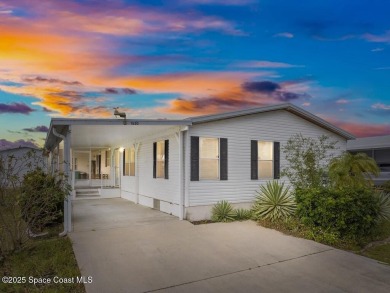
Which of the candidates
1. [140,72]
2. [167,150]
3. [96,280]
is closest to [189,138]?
[167,150]

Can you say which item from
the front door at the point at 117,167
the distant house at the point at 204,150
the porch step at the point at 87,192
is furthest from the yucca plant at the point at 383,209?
the front door at the point at 117,167

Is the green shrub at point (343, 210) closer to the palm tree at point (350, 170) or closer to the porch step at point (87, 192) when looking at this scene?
the palm tree at point (350, 170)

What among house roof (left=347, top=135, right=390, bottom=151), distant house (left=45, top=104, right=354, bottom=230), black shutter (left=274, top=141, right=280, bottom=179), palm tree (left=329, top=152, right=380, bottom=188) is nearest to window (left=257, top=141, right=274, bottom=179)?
distant house (left=45, top=104, right=354, bottom=230)

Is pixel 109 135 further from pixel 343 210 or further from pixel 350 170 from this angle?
pixel 350 170

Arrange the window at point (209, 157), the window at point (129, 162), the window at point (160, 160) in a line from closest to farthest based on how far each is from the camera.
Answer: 1. the window at point (209, 157)
2. the window at point (160, 160)
3. the window at point (129, 162)

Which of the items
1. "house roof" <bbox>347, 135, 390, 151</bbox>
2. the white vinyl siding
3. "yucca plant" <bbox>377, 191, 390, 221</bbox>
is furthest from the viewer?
"house roof" <bbox>347, 135, 390, 151</bbox>

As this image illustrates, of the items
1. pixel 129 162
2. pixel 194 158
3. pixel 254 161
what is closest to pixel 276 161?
pixel 254 161

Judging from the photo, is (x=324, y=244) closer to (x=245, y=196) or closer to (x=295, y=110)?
(x=245, y=196)

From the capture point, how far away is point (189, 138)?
10.5 meters

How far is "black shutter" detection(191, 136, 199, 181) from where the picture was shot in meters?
10.5

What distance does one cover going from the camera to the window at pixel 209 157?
37.1 ft

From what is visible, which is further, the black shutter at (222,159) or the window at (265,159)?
the window at (265,159)

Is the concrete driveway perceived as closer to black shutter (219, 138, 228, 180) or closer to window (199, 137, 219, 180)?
black shutter (219, 138, 228, 180)

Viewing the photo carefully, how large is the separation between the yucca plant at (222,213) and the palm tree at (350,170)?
11.4 feet
